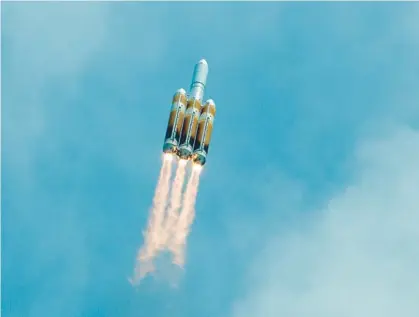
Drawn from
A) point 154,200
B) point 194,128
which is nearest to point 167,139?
point 194,128

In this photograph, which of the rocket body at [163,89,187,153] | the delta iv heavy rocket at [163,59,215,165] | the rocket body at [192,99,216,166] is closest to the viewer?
the rocket body at [163,89,187,153]

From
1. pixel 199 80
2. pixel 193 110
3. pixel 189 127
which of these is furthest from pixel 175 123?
pixel 199 80

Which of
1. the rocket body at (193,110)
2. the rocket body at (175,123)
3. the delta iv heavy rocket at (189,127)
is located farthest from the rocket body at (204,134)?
the rocket body at (175,123)

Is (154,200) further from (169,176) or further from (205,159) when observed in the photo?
(205,159)

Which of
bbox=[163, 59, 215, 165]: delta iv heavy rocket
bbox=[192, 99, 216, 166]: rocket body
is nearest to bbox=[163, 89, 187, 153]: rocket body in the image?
bbox=[163, 59, 215, 165]: delta iv heavy rocket

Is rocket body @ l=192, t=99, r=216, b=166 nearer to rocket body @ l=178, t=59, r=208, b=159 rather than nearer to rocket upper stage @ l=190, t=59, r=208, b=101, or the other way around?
rocket body @ l=178, t=59, r=208, b=159

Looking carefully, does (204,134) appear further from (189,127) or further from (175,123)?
(175,123)

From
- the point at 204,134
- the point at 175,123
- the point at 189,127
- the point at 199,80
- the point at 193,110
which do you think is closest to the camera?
the point at 175,123
